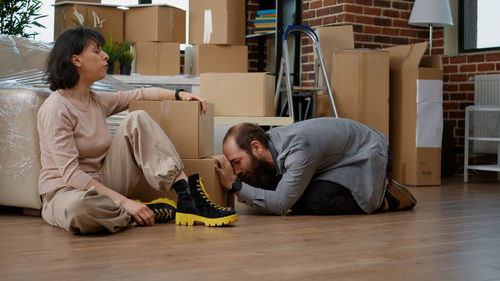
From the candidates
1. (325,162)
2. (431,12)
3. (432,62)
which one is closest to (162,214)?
(325,162)

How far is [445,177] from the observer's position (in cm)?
511

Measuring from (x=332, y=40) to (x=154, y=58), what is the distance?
1297 mm

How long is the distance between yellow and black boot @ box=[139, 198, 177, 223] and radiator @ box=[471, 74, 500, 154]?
340 centimetres

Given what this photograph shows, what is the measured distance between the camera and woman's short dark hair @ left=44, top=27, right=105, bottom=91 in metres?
2.42

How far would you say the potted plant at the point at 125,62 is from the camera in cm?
463

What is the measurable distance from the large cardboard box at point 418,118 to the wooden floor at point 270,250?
1599 mm

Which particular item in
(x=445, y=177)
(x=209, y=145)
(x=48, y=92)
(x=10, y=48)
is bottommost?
(x=445, y=177)

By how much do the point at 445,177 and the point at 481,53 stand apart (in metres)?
1.05

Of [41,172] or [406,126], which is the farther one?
[406,126]

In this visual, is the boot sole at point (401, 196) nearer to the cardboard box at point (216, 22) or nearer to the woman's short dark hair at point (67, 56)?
the woman's short dark hair at point (67, 56)

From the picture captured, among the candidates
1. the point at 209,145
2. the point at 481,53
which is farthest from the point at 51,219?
the point at 481,53

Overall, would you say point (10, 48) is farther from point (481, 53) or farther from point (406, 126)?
point (481, 53)

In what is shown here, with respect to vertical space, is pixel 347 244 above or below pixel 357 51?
below

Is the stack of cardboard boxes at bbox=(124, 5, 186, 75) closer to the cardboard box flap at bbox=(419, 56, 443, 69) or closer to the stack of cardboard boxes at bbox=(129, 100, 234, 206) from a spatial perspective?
the cardboard box flap at bbox=(419, 56, 443, 69)
